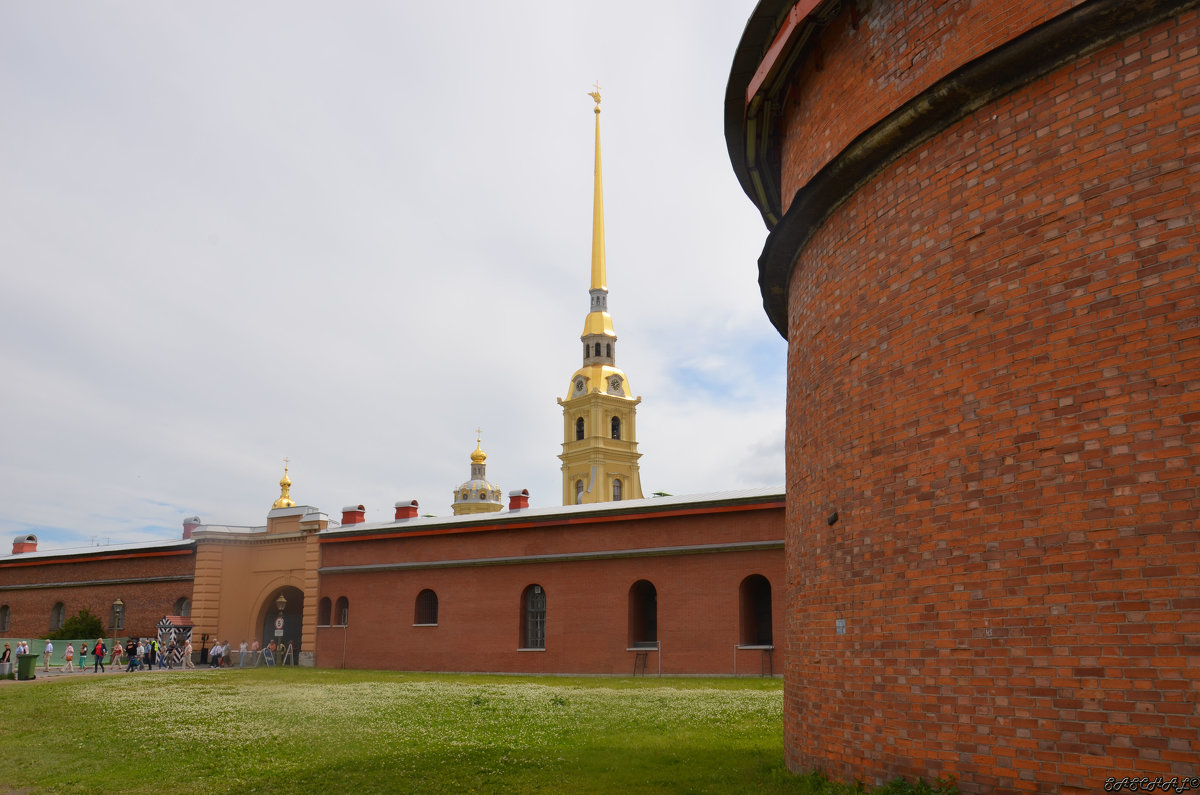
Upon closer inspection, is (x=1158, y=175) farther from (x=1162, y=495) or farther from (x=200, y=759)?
(x=200, y=759)

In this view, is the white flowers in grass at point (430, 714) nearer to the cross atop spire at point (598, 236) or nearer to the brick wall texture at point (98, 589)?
the brick wall texture at point (98, 589)

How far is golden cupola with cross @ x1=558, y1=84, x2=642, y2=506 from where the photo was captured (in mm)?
72375

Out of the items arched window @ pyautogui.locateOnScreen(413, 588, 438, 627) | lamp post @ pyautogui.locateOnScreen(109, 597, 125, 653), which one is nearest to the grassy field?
arched window @ pyautogui.locateOnScreen(413, 588, 438, 627)

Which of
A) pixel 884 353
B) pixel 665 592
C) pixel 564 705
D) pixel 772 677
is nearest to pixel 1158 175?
pixel 884 353

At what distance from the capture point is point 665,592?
84.6ft

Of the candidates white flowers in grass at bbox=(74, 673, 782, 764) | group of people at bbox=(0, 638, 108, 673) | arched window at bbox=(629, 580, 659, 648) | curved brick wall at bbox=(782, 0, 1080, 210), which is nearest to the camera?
curved brick wall at bbox=(782, 0, 1080, 210)

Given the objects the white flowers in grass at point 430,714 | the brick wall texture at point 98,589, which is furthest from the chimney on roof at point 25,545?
the white flowers in grass at point 430,714

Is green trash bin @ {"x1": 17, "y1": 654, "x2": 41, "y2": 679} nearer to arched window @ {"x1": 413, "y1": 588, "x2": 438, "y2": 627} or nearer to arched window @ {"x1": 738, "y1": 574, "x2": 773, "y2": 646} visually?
arched window @ {"x1": 413, "y1": 588, "x2": 438, "y2": 627}

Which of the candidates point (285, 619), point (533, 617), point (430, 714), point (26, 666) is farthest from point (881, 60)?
point (285, 619)

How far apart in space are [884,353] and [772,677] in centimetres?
1777

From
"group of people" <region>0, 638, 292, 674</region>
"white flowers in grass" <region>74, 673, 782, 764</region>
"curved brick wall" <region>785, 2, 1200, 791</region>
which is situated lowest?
"group of people" <region>0, 638, 292, 674</region>

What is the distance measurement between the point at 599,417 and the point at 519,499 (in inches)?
1351

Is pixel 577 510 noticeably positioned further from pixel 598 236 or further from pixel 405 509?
pixel 598 236

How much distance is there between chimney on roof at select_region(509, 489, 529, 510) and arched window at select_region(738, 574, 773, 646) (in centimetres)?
1509
